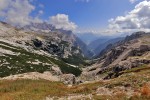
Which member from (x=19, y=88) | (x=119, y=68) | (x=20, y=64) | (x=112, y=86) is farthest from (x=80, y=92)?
(x=20, y=64)

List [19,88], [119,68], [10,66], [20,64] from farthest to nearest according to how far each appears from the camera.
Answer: [20,64]
[10,66]
[119,68]
[19,88]

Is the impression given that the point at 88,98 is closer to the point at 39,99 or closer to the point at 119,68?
the point at 39,99

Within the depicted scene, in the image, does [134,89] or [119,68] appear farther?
[119,68]

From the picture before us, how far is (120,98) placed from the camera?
103 ft

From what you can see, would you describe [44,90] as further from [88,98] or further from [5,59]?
[5,59]

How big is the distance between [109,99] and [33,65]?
154 meters

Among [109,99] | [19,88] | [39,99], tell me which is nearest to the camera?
[109,99]

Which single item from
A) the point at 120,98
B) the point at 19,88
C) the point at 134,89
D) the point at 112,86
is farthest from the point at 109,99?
the point at 19,88

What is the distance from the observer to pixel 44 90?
41844 millimetres

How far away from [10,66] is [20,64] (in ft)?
42.1

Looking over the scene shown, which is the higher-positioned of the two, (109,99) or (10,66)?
(10,66)

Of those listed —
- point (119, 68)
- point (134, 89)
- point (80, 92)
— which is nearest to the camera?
point (134, 89)

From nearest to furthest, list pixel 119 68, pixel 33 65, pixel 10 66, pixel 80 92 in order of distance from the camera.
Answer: pixel 80 92 → pixel 119 68 → pixel 10 66 → pixel 33 65

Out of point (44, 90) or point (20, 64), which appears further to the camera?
point (20, 64)
